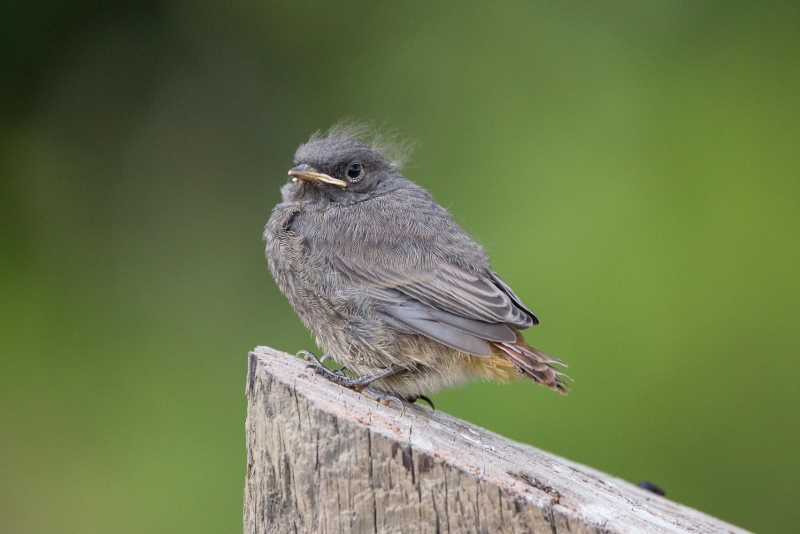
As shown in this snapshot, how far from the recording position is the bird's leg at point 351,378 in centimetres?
321

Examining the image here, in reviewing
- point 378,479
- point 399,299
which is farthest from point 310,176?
point 378,479

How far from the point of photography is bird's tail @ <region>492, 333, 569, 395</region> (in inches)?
124

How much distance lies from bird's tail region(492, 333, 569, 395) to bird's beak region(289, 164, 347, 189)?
116 centimetres

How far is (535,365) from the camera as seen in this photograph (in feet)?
10.4

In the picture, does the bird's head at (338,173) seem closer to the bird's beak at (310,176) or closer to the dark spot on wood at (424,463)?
the bird's beak at (310,176)

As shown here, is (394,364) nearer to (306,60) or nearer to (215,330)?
(215,330)

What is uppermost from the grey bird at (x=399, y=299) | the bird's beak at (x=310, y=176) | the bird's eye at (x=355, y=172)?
the bird's eye at (x=355, y=172)

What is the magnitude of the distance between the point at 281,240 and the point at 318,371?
87 centimetres

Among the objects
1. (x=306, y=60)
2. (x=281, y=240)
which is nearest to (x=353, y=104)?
(x=306, y=60)

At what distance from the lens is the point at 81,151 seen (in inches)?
233

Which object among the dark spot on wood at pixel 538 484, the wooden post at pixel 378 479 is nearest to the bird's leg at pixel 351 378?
the wooden post at pixel 378 479

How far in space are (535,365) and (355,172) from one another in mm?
1401

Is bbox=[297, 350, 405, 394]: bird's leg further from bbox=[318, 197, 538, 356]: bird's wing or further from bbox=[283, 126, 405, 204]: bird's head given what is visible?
bbox=[283, 126, 405, 204]: bird's head

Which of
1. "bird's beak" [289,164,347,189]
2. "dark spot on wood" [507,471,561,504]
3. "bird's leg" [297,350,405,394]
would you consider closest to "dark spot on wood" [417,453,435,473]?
"dark spot on wood" [507,471,561,504]
